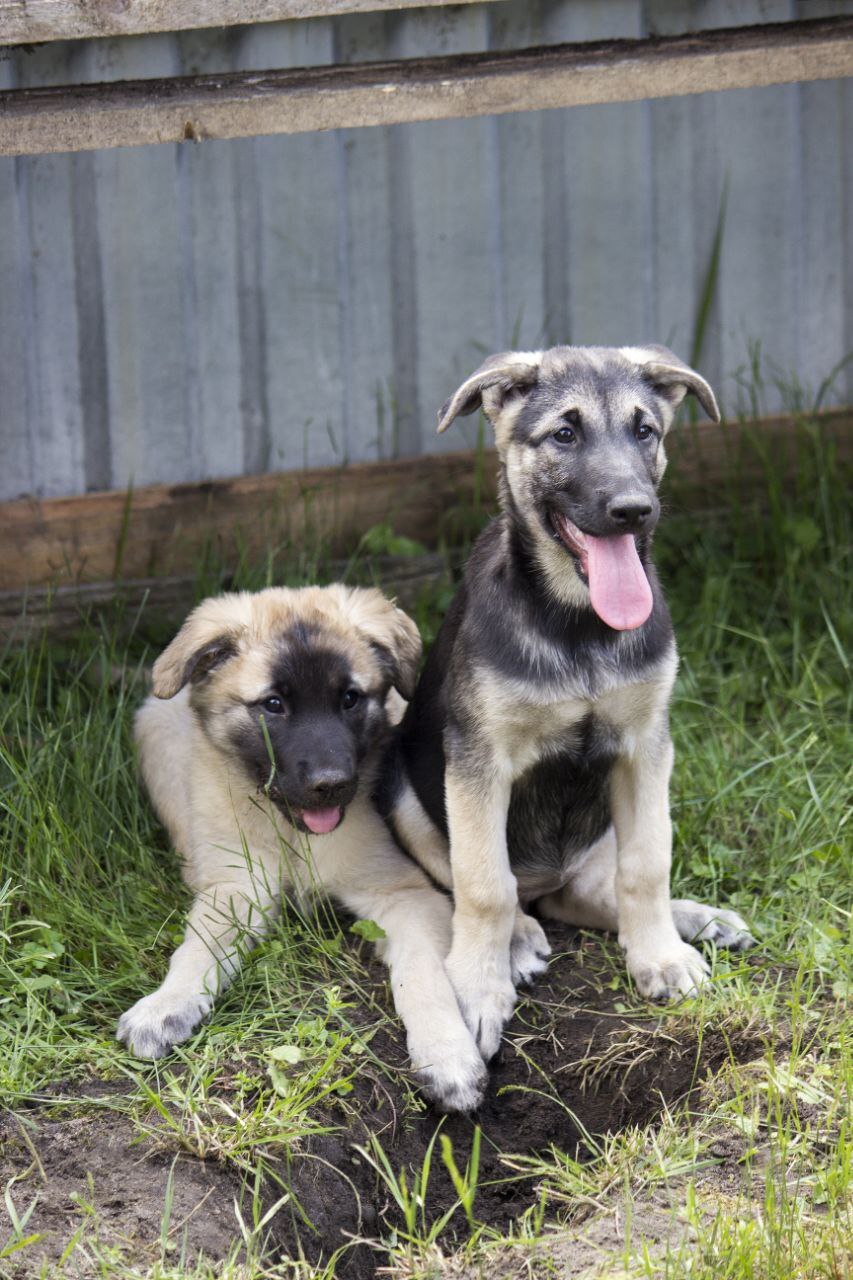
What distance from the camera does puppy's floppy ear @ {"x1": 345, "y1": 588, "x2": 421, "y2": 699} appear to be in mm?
3906

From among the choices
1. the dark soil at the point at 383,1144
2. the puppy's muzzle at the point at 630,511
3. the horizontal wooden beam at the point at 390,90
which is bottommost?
the dark soil at the point at 383,1144

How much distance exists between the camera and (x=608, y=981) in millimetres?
3641

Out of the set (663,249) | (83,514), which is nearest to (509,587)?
(83,514)

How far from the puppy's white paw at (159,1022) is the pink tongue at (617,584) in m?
1.31

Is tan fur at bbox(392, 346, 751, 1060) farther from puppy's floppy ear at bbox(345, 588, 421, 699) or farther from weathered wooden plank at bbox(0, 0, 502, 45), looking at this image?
weathered wooden plank at bbox(0, 0, 502, 45)

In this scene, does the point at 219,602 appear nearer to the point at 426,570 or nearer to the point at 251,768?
the point at 251,768

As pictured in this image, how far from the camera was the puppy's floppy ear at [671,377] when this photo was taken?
343 centimetres

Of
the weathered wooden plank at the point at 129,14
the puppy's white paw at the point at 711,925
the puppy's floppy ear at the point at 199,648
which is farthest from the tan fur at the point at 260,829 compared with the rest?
the weathered wooden plank at the point at 129,14

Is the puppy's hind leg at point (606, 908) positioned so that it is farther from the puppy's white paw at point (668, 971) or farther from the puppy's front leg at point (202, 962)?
the puppy's front leg at point (202, 962)

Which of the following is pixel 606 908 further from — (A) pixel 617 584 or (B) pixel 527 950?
(A) pixel 617 584

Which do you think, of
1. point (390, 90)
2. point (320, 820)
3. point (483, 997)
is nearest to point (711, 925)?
point (483, 997)

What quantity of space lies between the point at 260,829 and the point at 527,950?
783 millimetres

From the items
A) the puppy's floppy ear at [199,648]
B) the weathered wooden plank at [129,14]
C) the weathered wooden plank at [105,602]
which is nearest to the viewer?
the weathered wooden plank at [129,14]

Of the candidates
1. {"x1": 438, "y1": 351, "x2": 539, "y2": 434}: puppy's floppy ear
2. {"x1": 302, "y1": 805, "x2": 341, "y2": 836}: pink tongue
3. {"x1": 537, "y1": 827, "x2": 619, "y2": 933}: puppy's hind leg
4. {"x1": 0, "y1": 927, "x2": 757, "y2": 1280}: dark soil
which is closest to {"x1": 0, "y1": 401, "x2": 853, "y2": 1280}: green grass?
{"x1": 0, "y1": 927, "x2": 757, "y2": 1280}: dark soil
